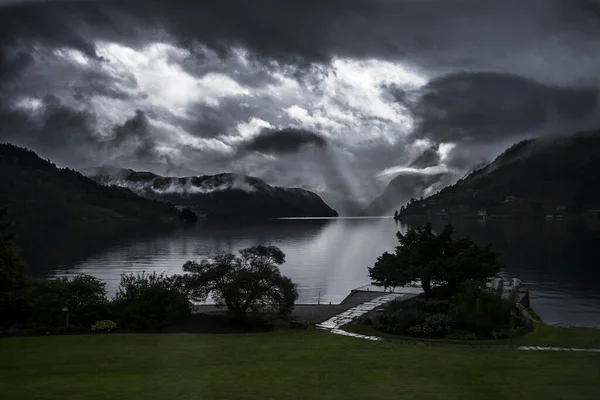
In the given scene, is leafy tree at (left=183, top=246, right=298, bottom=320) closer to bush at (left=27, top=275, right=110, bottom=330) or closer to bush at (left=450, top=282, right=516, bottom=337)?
bush at (left=27, top=275, right=110, bottom=330)

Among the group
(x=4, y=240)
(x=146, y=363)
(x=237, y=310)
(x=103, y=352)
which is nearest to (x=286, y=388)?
(x=146, y=363)

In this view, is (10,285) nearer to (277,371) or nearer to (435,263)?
(277,371)

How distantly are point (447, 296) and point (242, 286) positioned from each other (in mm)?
18081

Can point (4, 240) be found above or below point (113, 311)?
above

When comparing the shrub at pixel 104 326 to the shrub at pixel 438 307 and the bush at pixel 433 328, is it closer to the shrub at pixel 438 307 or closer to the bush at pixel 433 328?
the bush at pixel 433 328

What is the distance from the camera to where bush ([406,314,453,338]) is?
97.6 feet

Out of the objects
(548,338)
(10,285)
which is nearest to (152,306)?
(10,285)

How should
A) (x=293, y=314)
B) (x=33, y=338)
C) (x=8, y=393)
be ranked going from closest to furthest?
(x=8, y=393) → (x=33, y=338) → (x=293, y=314)

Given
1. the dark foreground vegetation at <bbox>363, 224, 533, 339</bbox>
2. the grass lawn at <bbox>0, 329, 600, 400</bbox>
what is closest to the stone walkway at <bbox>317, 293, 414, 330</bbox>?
the dark foreground vegetation at <bbox>363, 224, 533, 339</bbox>

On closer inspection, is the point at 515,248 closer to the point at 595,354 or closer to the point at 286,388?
the point at 595,354

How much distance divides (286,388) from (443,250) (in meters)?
32.6

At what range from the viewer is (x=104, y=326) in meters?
30.1

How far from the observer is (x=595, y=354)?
22109mm

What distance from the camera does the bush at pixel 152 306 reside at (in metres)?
31.4
